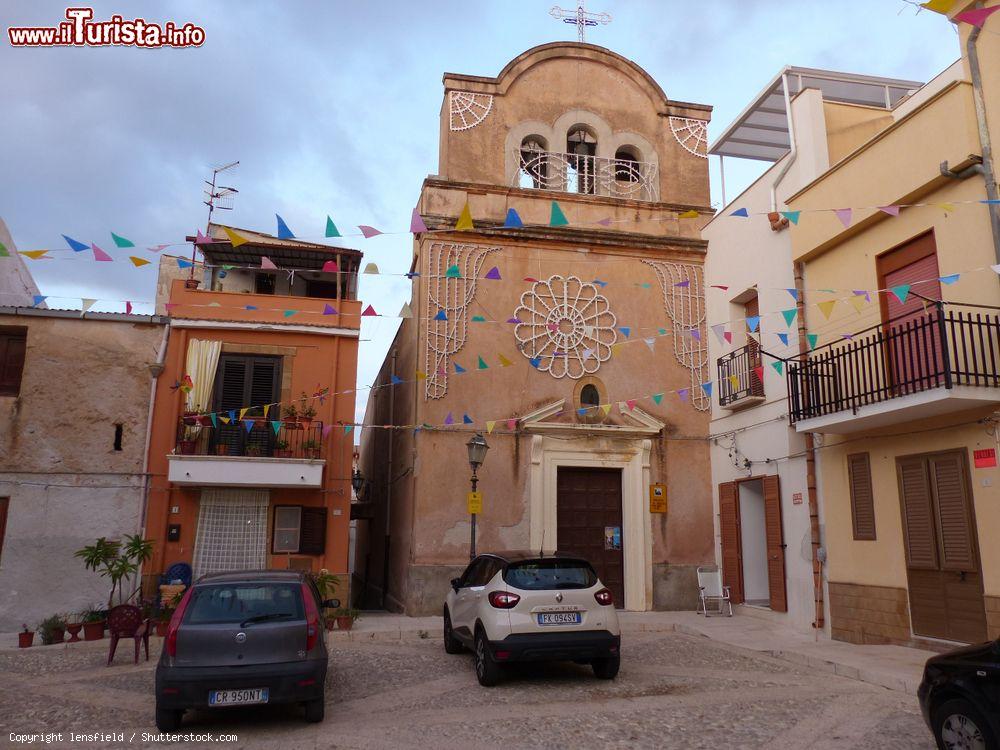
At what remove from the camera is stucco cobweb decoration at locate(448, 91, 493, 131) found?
1677cm

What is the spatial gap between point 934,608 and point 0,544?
15.0m

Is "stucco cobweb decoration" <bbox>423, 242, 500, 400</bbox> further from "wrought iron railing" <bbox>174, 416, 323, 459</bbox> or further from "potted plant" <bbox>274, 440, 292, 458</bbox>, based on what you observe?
"potted plant" <bbox>274, 440, 292, 458</bbox>

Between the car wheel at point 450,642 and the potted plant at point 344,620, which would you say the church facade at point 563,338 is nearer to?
the potted plant at point 344,620

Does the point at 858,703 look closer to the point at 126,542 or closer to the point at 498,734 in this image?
the point at 498,734

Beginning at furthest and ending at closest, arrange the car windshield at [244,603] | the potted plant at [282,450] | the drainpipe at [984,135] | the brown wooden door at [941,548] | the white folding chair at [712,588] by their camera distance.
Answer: the white folding chair at [712,588] < the potted plant at [282,450] < the brown wooden door at [941,548] < the drainpipe at [984,135] < the car windshield at [244,603]

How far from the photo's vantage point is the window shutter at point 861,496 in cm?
1139

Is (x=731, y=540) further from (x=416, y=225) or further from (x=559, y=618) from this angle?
(x=416, y=225)

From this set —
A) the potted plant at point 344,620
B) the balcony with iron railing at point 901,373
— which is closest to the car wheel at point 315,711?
the potted plant at point 344,620

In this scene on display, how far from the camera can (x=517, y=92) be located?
1736cm

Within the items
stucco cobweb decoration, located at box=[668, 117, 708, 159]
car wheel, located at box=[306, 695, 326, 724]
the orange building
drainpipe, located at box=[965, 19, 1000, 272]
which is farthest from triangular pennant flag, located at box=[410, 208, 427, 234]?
stucco cobweb decoration, located at box=[668, 117, 708, 159]

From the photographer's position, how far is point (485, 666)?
335 inches

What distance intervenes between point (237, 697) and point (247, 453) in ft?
28.2

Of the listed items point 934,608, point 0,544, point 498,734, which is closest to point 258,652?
point 498,734

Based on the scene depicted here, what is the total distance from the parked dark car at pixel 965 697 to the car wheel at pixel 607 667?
3613 mm
